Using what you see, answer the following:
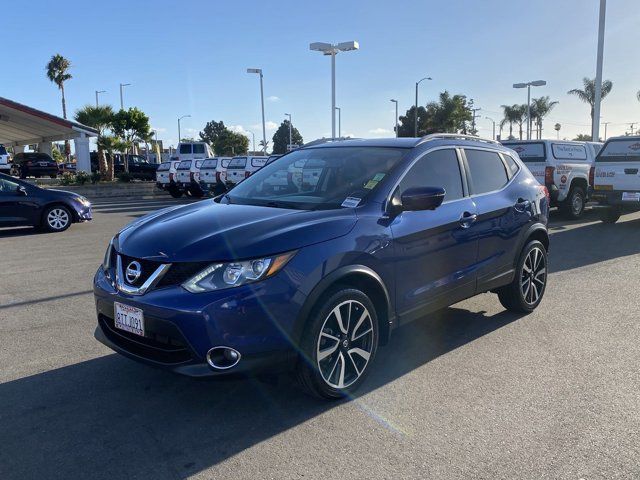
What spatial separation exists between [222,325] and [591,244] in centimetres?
896

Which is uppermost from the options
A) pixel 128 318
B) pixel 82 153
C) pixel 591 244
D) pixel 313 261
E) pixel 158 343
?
pixel 82 153

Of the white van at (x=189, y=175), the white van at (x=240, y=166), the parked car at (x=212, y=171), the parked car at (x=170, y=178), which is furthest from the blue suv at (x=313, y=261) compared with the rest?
the parked car at (x=170, y=178)

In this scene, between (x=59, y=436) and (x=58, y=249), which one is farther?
(x=58, y=249)

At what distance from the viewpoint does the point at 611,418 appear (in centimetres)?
342

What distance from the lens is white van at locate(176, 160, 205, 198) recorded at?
908 inches

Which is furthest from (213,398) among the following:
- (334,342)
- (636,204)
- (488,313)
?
(636,204)

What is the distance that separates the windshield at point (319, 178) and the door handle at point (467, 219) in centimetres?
77

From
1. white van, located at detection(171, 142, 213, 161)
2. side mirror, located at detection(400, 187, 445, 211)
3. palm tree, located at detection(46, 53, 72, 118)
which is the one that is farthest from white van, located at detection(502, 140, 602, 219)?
palm tree, located at detection(46, 53, 72, 118)

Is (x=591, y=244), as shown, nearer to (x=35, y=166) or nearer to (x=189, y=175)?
(x=189, y=175)

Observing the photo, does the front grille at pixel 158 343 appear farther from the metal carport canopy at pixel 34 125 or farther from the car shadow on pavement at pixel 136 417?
the metal carport canopy at pixel 34 125

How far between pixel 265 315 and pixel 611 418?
7.56 ft

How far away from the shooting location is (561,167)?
13.2 meters

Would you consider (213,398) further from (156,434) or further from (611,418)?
(611,418)

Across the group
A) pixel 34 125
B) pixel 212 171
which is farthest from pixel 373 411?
pixel 34 125
